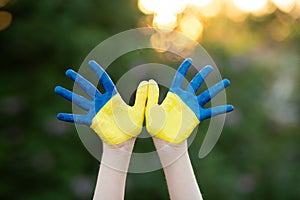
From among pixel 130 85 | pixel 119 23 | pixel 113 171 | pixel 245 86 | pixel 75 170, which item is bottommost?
pixel 113 171

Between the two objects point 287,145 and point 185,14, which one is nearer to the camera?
point 185,14

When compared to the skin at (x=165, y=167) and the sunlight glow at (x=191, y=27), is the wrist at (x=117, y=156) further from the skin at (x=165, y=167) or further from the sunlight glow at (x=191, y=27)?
the sunlight glow at (x=191, y=27)

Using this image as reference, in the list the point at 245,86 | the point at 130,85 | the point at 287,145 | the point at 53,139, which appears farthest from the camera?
the point at 287,145

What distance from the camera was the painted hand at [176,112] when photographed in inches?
68.8

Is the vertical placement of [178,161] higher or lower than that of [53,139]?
lower

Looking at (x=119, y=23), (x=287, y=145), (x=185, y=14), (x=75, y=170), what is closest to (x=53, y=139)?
(x=75, y=170)

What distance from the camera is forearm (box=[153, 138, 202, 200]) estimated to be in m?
1.75

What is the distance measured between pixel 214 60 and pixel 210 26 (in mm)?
471

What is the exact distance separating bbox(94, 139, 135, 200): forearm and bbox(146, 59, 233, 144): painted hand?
84mm

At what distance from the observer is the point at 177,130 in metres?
1.75

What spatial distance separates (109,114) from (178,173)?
23 cm

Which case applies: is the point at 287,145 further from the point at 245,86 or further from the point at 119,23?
the point at 119,23

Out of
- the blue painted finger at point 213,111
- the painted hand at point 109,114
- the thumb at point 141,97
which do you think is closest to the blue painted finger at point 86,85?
the painted hand at point 109,114

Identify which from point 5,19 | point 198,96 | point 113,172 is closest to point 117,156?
point 113,172
